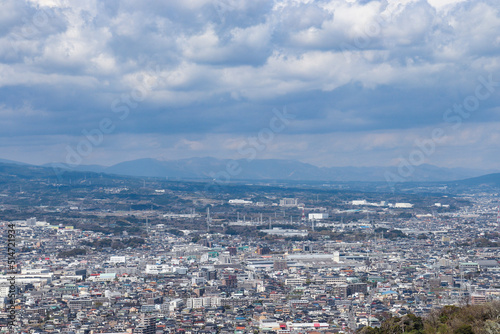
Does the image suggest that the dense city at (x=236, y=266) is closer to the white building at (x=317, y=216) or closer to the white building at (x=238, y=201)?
the white building at (x=317, y=216)

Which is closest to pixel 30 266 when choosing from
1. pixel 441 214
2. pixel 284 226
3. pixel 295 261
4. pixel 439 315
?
pixel 295 261

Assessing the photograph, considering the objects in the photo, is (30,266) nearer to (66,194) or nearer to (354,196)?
(66,194)

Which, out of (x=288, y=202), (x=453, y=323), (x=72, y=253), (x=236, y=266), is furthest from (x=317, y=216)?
(x=453, y=323)

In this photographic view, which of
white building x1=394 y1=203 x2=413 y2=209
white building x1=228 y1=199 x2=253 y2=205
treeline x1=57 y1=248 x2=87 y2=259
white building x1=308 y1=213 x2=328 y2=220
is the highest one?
white building x1=228 y1=199 x2=253 y2=205

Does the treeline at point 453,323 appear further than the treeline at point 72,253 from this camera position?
No

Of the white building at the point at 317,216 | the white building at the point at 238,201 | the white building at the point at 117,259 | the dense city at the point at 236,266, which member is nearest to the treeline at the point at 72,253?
the dense city at the point at 236,266

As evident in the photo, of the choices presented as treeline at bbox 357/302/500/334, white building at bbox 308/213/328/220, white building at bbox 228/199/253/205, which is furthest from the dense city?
white building at bbox 228/199/253/205

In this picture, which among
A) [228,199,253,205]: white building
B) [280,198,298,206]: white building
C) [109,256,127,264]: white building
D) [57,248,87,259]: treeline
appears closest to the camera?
[109,256,127,264]: white building

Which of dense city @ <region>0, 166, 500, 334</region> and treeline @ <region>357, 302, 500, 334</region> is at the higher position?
treeline @ <region>357, 302, 500, 334</region>

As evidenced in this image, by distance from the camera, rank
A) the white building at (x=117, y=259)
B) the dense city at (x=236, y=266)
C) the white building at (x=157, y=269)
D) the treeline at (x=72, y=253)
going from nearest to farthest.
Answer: the dense city at (x=236, y=266), the white building at (x=157, y=269), the white building at (x=117, y=259), the treeline at (x=72, y=253)

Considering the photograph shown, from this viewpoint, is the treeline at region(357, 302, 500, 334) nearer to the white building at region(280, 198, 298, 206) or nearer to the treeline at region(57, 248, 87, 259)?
the treeline at region(57, 248, 87, 259)
